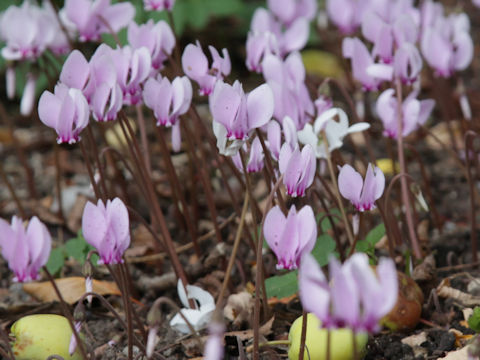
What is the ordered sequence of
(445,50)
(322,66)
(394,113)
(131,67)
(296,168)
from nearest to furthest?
(296,168), (131,67), (394,113), (445,50), (322,66)

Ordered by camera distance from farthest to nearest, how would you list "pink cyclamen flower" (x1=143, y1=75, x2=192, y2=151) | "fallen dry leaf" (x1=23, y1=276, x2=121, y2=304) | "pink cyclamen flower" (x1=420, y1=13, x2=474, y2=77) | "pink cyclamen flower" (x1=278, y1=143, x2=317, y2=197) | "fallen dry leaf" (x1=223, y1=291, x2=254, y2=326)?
"pink cyclamen flower" (x1=420, y1=13, x2=474, y2=77)
"fallen dry leaf" (x1=23, y1=276, x2=121, y2=304)
"fallen dry leaf" (x1=223, y1=291, x2=254, y2=326)
"pink cyclamen flower" (x1=143, y1=75, x2=192, y2=151)
"pink cyclamen flower" (x1=278, y1=143, x2=317, y2=197)

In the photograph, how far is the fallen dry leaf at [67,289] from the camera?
92.9 inches

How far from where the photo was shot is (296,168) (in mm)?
1646

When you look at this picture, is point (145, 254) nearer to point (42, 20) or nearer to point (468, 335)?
point (42, 20)

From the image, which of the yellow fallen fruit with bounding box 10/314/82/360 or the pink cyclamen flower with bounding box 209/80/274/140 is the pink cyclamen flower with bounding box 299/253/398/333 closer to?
the pink cyclamen flower with bounding box 209/80/274/140

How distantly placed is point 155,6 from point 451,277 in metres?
1.29

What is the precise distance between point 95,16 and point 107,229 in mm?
1077

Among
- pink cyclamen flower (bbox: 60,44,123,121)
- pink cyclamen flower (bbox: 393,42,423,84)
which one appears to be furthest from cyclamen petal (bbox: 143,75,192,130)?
pink cyclamen flower (bbox: 393,42,423,84)

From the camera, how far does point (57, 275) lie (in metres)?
2.53

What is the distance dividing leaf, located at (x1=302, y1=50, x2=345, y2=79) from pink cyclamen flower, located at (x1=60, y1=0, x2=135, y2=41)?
236cm

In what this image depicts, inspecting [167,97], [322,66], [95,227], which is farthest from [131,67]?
[322,66]

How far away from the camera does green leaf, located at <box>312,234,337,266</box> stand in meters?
1.96

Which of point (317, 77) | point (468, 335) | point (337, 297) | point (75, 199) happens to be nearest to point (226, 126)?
point (337, 297)

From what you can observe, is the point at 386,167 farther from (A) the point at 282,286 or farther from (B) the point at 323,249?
(A) the point at 282,286
